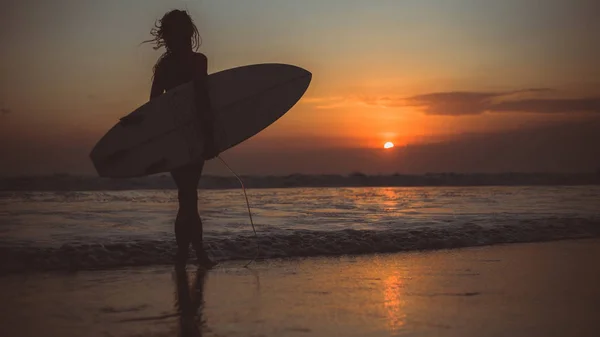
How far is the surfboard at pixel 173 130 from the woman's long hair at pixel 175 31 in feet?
1.02

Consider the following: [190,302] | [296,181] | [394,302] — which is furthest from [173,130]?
[296,181]

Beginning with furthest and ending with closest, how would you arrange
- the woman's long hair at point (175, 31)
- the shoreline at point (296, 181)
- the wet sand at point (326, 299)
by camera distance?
the shoreline at point (296, 181) < the woman's long hair at point (175, 31) < the wet sand at point (326, 299)

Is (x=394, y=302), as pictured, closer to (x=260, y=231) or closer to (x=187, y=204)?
(x=187, y=204)

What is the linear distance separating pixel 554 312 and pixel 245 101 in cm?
298

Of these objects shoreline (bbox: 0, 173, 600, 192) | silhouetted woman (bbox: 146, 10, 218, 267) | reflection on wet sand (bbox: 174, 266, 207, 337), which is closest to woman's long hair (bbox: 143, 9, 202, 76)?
silhouetted woman (bbox: 146, 10, 218, 267)

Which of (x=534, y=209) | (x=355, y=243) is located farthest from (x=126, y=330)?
(x=534, y=209)

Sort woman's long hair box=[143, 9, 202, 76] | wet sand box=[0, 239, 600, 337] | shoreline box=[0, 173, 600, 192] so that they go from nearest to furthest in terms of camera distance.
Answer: wet sand box=[0, 239, 600, 337] < woman's long hair box=[143, 9, 202, 76] < shoreline box=[0, 173, 600, 192]

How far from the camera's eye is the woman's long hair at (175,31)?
471 centimetres

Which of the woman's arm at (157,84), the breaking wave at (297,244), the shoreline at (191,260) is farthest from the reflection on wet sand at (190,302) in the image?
the woman's arm at (157,84)

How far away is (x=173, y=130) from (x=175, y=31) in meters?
0.77

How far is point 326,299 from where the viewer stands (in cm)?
368

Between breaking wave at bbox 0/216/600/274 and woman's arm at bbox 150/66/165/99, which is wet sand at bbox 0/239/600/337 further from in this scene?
woman's arm at bbox 150/66/165/99

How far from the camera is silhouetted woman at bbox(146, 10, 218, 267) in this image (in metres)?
4.73

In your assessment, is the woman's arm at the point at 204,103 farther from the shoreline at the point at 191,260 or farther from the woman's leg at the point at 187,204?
the shoreline at the point at 191,260
